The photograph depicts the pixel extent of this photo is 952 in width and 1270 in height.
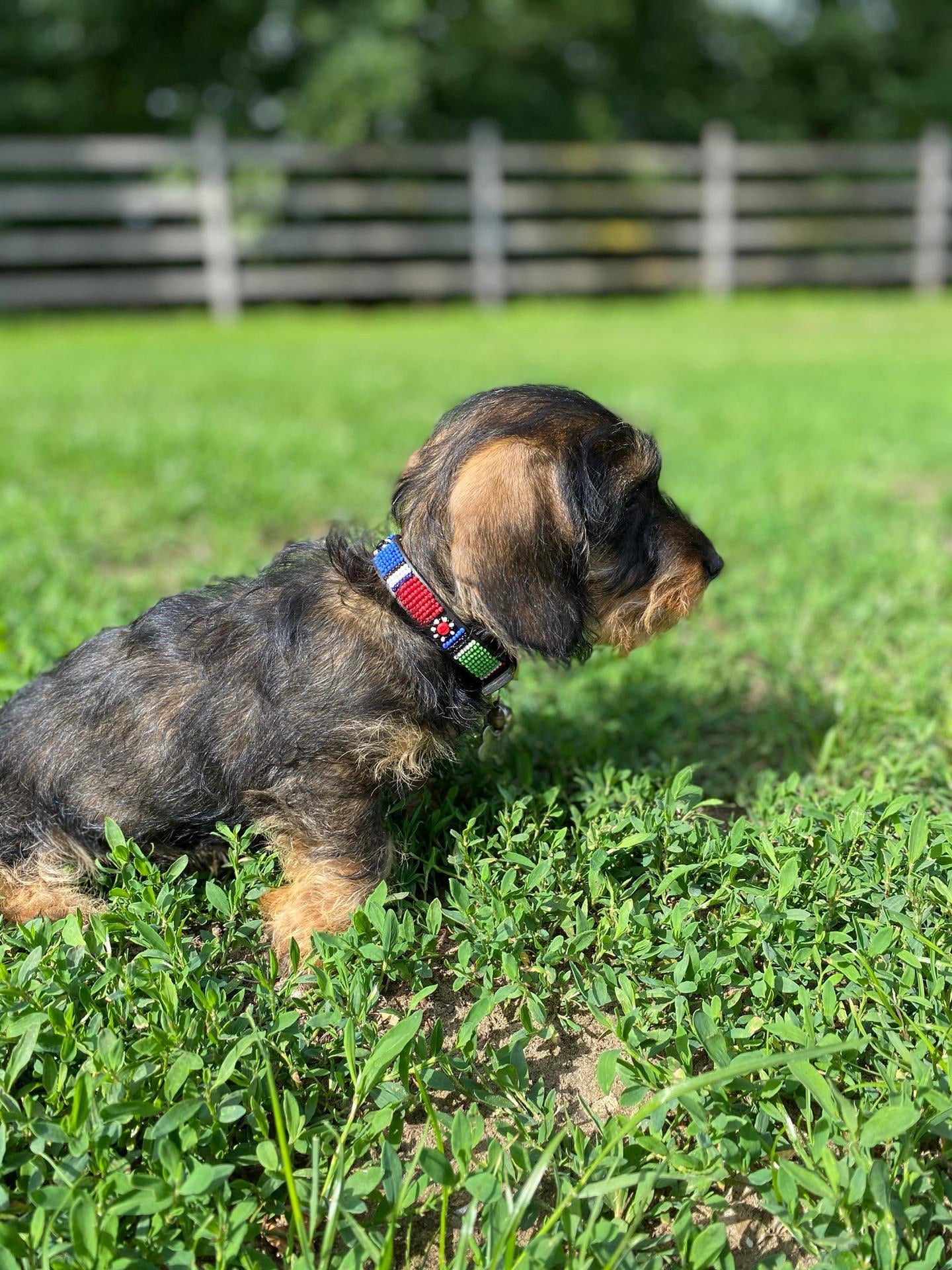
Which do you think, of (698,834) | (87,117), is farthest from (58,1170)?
(87,117)

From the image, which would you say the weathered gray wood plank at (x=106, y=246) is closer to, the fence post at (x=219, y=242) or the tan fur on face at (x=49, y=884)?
the fence post at (x=219, y=242)

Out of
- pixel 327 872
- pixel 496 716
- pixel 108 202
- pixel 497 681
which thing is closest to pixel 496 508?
pixel 497 681

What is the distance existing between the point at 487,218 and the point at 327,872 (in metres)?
22.1

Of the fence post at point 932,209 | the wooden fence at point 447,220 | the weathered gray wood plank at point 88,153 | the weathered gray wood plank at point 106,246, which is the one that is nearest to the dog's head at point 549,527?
the wooden fence at point 447,220

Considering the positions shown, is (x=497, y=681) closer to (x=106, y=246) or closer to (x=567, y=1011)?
(x=567, y=1011)

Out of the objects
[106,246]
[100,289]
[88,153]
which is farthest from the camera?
[106,246]

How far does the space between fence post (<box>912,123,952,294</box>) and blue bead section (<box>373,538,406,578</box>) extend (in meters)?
25.8

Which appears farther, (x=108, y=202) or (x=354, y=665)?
(x=108, y=202)

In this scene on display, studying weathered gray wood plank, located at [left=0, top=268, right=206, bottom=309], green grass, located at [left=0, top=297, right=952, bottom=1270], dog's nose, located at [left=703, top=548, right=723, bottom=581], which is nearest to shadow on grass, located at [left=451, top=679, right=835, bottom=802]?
green grass, located at [left=0, top=297, right=952, bottom=1270]

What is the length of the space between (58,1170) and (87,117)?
25678 millimetres

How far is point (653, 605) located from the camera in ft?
9.61

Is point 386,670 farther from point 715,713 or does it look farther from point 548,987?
point 715,713

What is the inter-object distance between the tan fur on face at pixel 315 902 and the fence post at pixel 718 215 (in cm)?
2352

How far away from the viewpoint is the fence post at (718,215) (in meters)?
24.0
